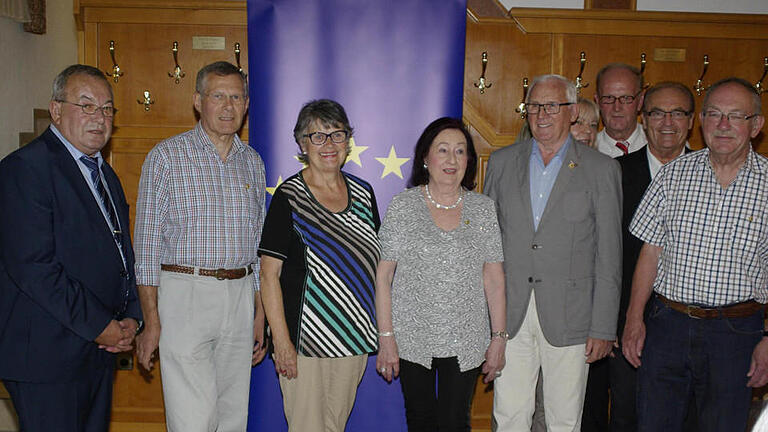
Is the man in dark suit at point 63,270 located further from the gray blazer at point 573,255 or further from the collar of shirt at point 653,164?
the collar of shirt at point 653,164

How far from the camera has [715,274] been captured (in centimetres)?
230

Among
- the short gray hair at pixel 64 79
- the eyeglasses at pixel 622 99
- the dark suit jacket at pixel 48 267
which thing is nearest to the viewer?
the dark suit jacket at pixel 48 267

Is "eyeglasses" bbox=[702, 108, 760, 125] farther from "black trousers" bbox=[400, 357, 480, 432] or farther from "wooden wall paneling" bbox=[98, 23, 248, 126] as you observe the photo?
"wooden wall paneling" bbox=[98, 23, 248, 126]

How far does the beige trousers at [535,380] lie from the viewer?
2.49 metres

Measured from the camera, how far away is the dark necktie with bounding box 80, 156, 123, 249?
227 centimetres

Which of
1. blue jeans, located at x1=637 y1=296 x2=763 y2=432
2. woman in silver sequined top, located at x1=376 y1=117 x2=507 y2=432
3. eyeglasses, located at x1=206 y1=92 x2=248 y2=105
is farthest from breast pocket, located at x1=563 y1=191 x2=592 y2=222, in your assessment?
eyeglasses, located at x1=206 y1=92 x2=248 y2=105

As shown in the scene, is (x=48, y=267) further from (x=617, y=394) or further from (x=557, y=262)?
(x=617, y=394)

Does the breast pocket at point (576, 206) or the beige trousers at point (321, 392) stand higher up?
the breast pocket at point (576, 206)

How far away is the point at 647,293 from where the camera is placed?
2508 mm

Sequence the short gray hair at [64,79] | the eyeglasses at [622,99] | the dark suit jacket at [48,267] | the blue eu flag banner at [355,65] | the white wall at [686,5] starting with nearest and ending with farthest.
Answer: the dark suit jacket at [48,267] → the short gray hair at [64,79] → the blue eu flag banner at [355,65] → the eyeglasses at [622,99] → the white wall at [686,5]

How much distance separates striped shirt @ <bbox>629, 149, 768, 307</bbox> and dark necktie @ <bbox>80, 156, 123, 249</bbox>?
223cm

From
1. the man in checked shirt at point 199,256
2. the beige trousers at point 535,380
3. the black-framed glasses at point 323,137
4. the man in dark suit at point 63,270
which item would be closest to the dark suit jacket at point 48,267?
the man in dark suit at point 63,270

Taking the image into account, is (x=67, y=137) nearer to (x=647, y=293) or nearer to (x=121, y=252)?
(x=121, y=252)

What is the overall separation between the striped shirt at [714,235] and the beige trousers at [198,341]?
1809 millimetres
